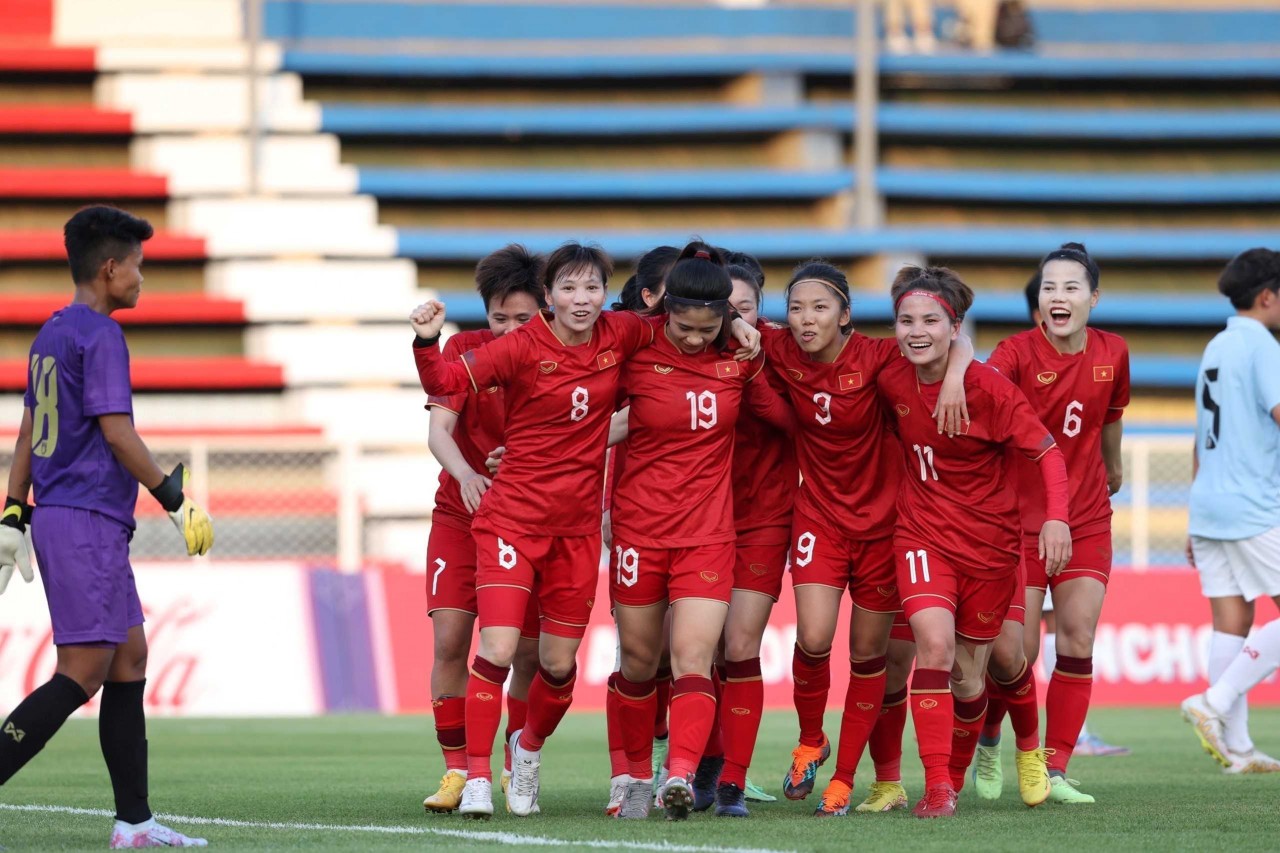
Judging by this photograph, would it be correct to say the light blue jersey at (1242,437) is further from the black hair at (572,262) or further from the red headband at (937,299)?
the black hair at (572,262)

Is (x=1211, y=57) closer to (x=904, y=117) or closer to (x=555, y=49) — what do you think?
(x=904, y=117)

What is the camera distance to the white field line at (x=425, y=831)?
5.57 meters

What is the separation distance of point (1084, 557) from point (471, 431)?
250 cm

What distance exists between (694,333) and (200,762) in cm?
426

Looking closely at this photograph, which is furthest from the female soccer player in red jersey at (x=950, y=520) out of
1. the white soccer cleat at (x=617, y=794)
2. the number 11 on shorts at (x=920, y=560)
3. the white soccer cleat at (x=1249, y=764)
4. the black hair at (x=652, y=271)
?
the white soccer cleat at (x=1249, y=764)

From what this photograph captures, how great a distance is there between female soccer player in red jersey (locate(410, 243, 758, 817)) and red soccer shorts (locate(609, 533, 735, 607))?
0.16m

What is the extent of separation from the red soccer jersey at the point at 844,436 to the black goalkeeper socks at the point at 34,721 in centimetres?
280

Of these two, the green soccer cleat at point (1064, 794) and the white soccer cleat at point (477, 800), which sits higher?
the white soccer cleat at point (477, 800)

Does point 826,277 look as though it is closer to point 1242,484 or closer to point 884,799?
point 884,799

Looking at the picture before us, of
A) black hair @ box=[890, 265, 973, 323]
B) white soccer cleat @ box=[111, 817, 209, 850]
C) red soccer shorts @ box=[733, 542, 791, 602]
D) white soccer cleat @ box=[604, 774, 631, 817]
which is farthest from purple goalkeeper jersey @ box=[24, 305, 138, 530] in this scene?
black hair @ box=[890, 265, 973, 323]

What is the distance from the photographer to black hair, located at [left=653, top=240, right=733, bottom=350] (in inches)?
265

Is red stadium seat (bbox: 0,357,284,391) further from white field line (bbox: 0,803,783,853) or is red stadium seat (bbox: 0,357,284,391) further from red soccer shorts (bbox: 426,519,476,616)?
red soccer shorts (bbox: 426,519,476,616)

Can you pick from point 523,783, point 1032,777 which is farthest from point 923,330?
point 523,783

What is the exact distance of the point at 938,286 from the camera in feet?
22.9
